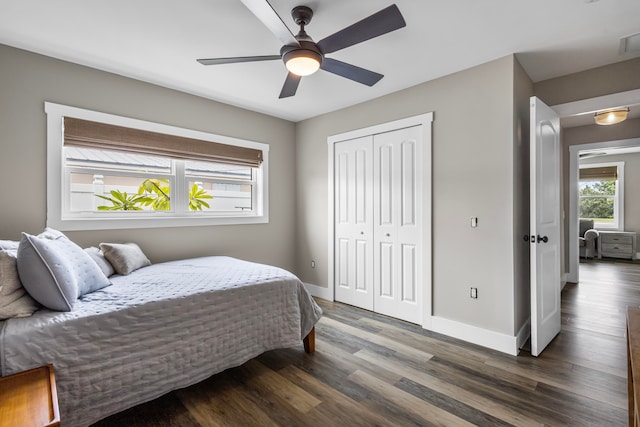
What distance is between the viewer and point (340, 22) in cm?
208

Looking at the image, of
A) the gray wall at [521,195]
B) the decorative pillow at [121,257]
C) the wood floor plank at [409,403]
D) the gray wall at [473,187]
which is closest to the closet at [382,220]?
the gray wall at [473,187]

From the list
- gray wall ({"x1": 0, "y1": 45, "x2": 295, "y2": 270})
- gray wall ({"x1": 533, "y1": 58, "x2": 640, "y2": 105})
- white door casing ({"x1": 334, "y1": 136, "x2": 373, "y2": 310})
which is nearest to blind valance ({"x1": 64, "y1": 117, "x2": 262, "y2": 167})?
gray wall ({"x1": 0, "y1": 45, "x2": 295, "y2": 270})

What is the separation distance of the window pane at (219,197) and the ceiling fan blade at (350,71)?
84.1 inches

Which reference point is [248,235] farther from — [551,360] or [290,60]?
[551,360]

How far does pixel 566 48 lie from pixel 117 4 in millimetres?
3263

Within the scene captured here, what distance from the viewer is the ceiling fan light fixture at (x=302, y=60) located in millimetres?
1895

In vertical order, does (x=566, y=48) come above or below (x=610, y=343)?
above

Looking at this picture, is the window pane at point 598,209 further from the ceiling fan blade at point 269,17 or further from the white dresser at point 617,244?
the ceiling fan blade at point 269,17

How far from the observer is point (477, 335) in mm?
2738

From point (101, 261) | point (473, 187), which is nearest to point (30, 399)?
point (101, 261)

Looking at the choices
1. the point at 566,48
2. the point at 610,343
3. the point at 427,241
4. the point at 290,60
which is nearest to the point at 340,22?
the point at 290,60

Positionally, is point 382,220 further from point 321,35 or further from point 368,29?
point 368,29

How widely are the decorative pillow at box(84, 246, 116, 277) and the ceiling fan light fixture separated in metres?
2.07

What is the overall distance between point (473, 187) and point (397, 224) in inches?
34.1
